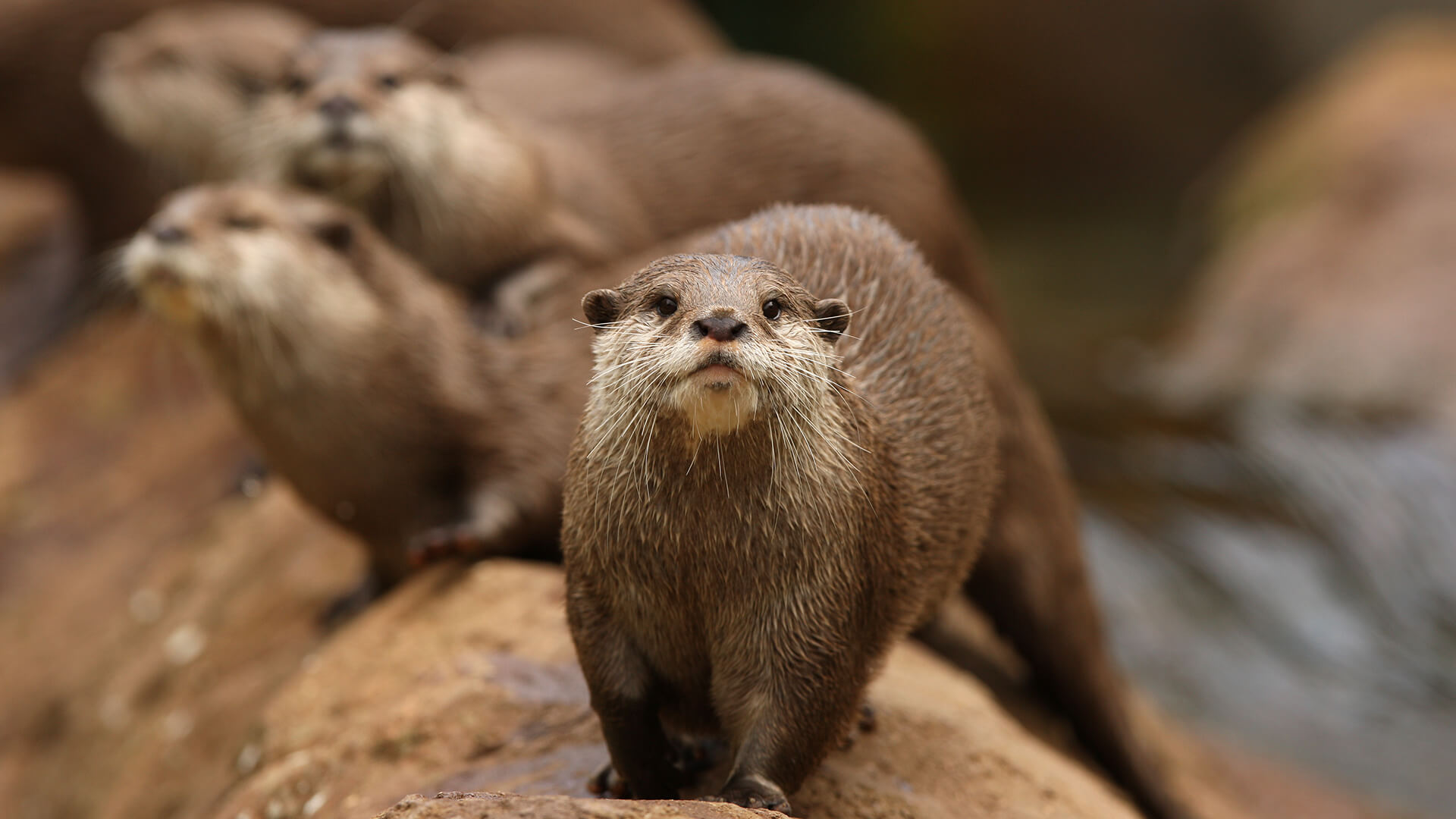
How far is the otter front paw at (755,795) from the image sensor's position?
74.8 inches

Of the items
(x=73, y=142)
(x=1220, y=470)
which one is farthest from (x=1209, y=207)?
(x=73, y=142)

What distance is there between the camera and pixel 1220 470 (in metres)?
6.13

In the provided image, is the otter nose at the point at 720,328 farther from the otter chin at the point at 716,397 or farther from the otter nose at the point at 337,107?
the otter nose at the point at 337,107

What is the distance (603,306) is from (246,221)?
1654 millimetres

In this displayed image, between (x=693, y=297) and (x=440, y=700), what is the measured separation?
115cm

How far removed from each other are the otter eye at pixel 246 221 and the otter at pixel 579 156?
1.67 ft

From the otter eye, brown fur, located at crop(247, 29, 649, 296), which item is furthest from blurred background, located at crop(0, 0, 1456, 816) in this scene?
the otter eye

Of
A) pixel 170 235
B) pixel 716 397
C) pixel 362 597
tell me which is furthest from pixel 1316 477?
pixel 716 397

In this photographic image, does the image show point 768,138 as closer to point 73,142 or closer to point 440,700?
point 440,700

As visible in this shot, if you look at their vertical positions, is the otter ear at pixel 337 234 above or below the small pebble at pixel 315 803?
above

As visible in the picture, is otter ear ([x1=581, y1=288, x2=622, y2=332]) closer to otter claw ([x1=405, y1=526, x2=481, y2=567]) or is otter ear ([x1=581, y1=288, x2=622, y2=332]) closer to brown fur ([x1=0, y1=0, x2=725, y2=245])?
otter claw ([x1=405, y1=526, x2=481, y2=567])

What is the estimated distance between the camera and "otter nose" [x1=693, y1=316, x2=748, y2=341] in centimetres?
170

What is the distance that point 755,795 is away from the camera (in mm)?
1906

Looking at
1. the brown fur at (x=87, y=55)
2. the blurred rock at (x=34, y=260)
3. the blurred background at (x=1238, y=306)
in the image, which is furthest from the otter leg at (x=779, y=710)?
the blurred rock at (x=34, y=260)
